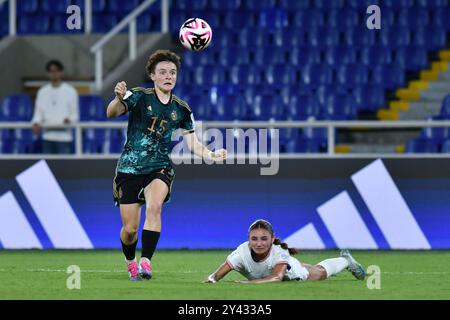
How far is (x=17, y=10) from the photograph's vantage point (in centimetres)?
2489

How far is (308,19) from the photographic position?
887 inches

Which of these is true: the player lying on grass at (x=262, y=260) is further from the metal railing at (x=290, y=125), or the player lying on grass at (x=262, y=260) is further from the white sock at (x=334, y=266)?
the metal railing at (x=290, y=125)

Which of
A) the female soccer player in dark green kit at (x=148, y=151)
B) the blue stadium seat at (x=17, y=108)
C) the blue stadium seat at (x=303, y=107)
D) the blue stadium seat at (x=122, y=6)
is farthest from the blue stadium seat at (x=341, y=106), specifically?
the female soccer player in dark green kit at (x=148, y=151)

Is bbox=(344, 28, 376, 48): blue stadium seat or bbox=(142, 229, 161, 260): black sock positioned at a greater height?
bbox=(344, 28, 376, 48): blue stadium seat


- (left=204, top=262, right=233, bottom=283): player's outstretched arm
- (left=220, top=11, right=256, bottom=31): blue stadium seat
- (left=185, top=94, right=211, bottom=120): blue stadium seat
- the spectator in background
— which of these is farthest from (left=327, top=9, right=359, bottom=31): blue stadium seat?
(left=204, top=262, right=233, bottom=283): player's outstretched arm

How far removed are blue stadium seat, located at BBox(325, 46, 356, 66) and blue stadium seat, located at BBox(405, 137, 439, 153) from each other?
10.7 ft

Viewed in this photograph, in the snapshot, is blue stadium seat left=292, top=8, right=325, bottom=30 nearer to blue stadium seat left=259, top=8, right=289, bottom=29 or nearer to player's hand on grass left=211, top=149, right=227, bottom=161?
blue stadium seat left=259, top=8, right=289, bottom=29

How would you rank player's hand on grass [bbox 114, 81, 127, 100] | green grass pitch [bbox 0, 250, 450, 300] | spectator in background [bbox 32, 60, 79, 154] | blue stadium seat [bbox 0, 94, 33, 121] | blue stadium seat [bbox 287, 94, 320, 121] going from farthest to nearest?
blue stadium seat [bbox 0, 94, 33, 121], blue stadium seat [bbox 287, 94, 320, 121], spectator in background [bbox 32, 60, 79, 154], player's hand on grass [bbox 114, 81, 127, 100], green grass pitch [bbox 0, 250, 450, 300]

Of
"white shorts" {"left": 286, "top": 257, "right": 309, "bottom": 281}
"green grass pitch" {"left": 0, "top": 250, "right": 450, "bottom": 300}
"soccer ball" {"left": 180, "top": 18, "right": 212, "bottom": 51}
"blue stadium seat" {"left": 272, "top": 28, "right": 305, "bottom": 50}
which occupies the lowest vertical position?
"green grass pitch" {"left": 0, "top": 250, "right": 450, "bottom": 300}

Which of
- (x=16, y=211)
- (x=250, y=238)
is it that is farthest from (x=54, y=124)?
(x=250, y=238)

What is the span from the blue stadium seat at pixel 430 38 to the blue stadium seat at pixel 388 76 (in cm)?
76

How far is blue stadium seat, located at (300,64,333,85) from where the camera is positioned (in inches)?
839

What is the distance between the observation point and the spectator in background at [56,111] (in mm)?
17859

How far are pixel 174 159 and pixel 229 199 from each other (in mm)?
868
